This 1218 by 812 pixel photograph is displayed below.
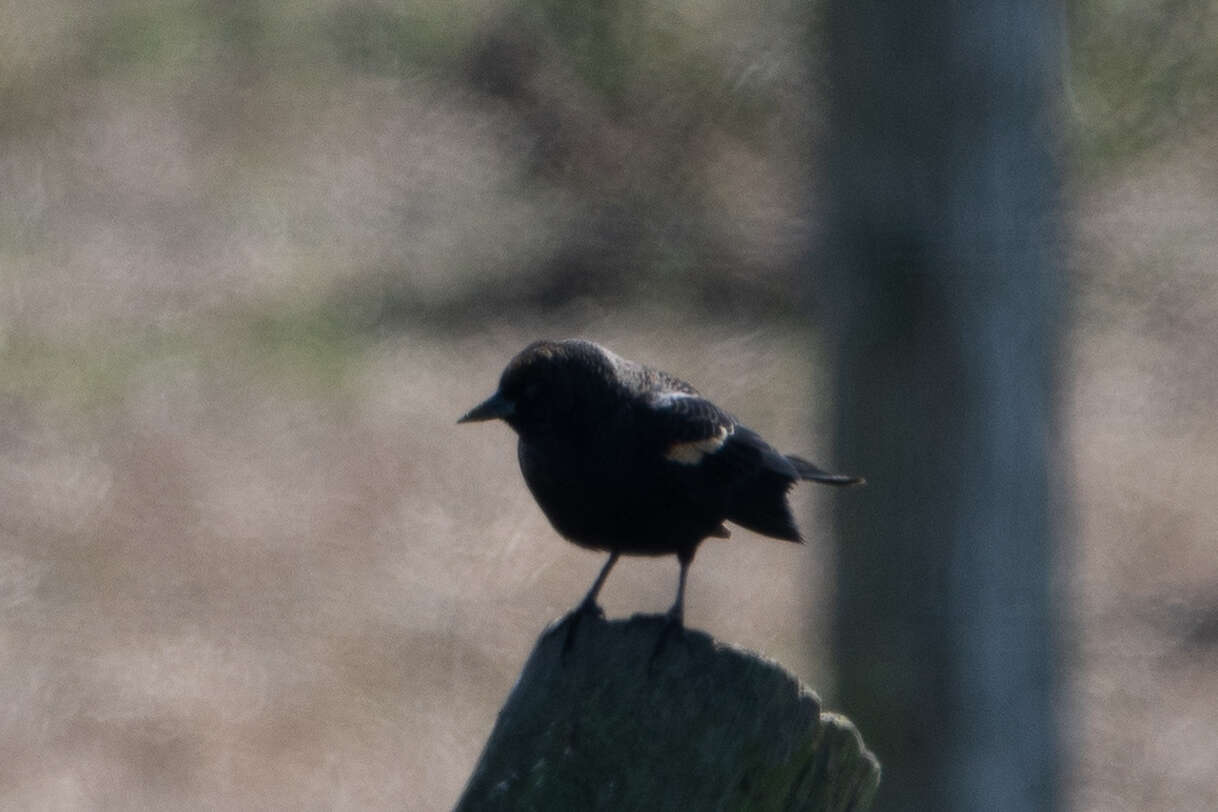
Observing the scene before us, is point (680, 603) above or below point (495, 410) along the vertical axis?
below

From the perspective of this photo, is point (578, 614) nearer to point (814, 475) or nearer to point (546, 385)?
point (546, 385)

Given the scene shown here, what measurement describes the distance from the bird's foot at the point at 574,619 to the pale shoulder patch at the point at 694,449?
319 mm

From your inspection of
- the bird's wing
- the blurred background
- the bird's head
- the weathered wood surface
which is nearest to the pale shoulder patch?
the bird's wing

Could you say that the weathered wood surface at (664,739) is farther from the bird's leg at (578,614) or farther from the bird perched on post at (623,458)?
the bird perched on post at (623,458)

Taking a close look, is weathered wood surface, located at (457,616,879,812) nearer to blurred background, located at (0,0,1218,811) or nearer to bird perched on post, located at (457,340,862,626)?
bird perched on post, located at (457,340,862,626)

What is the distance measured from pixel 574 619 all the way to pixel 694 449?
0.57 m

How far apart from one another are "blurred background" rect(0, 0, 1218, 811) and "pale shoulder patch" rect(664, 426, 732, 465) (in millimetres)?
1201

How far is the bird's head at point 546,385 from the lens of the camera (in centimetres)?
305

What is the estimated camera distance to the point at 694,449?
307cm

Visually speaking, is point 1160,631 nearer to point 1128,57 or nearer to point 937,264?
point 1128,57

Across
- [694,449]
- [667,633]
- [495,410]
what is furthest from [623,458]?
[667,633]

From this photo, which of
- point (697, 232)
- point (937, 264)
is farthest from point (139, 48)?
point (937, 264)

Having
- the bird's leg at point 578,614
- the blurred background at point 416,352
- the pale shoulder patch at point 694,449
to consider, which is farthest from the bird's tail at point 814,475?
the blurred background at point 416,352

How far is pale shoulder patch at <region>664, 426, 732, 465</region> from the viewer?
303 cm
